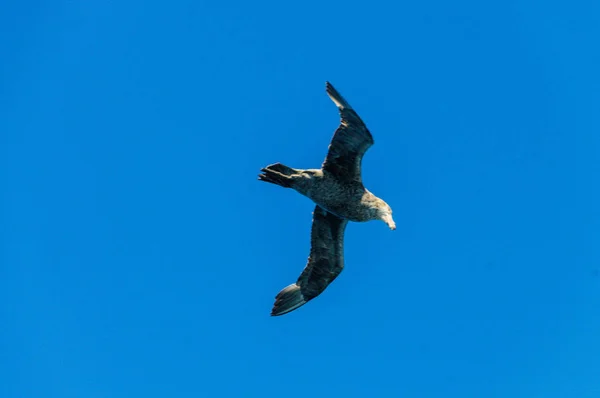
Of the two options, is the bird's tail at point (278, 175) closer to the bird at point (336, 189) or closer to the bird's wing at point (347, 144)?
the bird at point (336, 189)

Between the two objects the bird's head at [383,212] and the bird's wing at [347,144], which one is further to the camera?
the bird's head at [383,212]

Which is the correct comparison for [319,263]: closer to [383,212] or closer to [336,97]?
[383,212]

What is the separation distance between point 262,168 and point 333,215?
135 inches

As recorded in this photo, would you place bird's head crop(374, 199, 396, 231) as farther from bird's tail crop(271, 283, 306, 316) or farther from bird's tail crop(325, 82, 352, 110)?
bird's tail crop(271, 283, 306, 316)

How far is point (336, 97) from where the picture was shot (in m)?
22.5

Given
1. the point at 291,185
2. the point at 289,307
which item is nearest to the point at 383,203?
the point at 291,185

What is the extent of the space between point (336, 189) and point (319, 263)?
3.32 metres

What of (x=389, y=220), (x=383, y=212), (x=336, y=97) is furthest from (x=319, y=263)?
(x=336, y=97)

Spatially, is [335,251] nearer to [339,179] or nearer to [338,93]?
[339,179]

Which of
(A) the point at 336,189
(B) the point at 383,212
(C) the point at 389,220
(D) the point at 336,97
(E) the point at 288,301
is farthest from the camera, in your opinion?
(E) the point at 288,301

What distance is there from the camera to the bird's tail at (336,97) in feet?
73.3

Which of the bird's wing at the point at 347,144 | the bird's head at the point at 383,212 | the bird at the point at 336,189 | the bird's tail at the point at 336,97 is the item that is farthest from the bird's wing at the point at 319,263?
the bird's tail at the point at 336,97

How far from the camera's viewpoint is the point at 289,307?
25734 millimetres

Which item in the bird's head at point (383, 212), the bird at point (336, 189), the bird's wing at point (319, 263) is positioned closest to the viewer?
the bird at point (336, 189)
